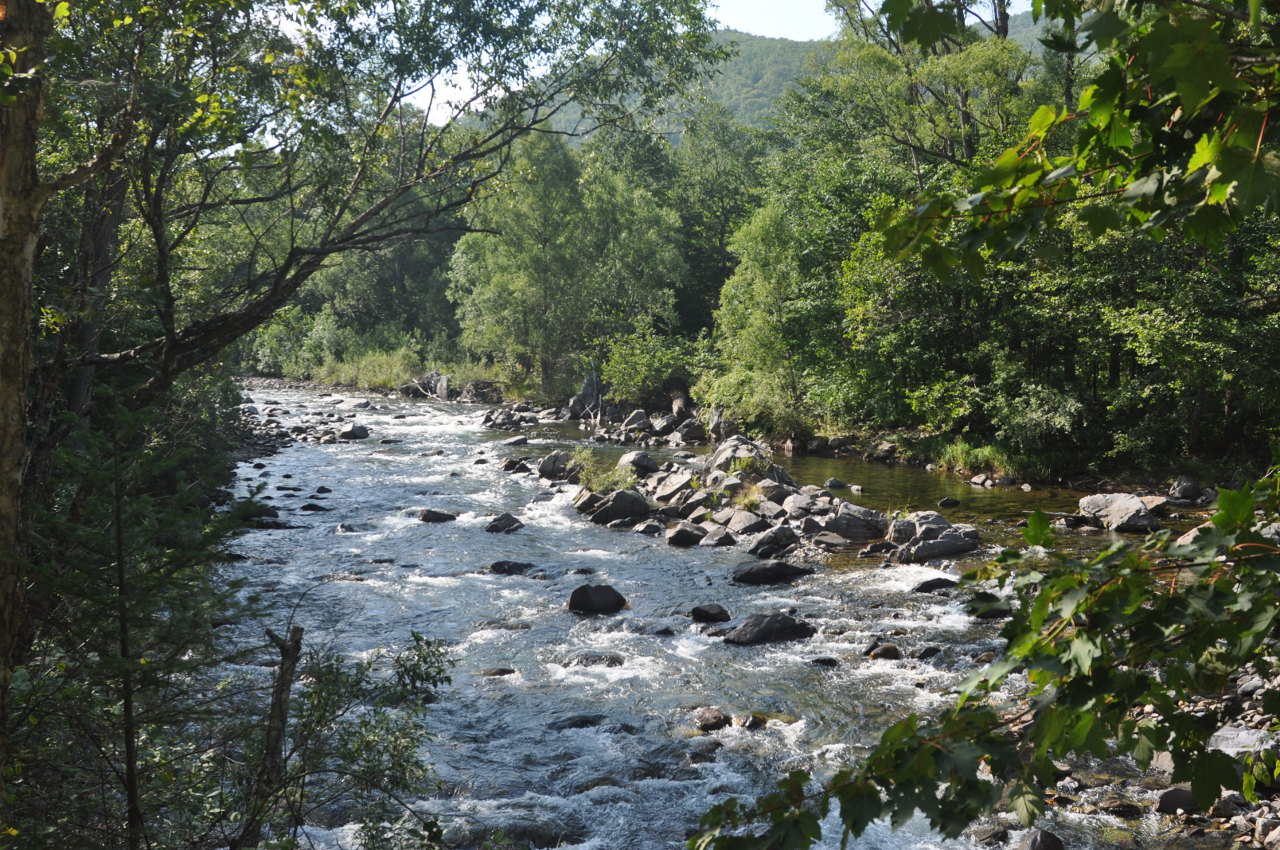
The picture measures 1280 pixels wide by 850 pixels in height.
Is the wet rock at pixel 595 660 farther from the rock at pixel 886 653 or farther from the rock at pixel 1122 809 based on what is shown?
the rock at pixel 1122 809

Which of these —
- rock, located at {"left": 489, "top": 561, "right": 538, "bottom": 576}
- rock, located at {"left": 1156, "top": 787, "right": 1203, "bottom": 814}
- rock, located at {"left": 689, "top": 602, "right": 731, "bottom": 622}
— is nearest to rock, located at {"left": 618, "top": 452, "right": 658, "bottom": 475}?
rock, located at {"left": 489, "top": 561, "right": 538, "bottom": 576}

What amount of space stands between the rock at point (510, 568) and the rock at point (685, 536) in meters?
2.83

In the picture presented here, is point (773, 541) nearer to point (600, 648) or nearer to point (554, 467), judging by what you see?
point (600, 648)

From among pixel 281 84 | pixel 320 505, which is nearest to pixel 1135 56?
pixel 281 84

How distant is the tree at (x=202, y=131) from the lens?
3611 mm

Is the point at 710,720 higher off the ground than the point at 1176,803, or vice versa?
the point at 1176,803

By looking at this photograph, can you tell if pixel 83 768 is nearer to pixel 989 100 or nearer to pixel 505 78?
pixel 505 78

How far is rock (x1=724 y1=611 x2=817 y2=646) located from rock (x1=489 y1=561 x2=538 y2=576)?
4.34 metres

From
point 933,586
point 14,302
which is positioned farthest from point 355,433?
point 14,302

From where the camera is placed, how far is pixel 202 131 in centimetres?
558

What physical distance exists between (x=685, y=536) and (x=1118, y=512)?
7.88 metres

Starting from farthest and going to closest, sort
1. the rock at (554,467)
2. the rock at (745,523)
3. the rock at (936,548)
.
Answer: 1. the rock at (554,467)
2. the rock at (745,523)
3. the rock at (936,548)

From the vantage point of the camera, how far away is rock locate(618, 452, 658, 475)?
2161 cm

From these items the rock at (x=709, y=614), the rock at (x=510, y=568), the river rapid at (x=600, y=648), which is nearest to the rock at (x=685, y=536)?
the river rapid at (x=600, y=648)
